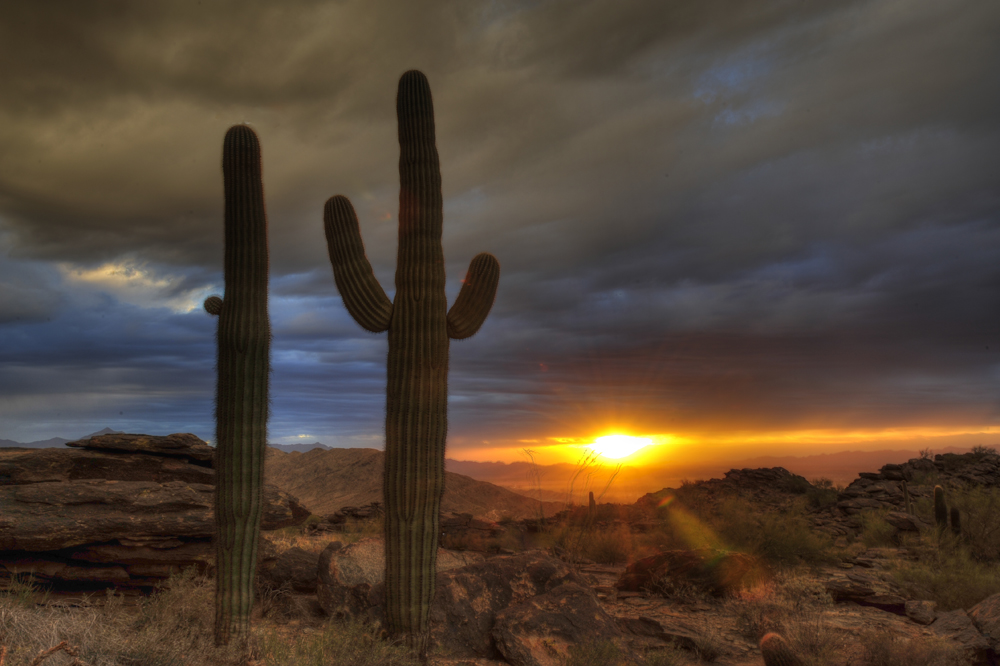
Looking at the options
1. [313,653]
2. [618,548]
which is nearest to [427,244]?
[313,653]

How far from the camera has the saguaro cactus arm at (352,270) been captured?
8.38 meters

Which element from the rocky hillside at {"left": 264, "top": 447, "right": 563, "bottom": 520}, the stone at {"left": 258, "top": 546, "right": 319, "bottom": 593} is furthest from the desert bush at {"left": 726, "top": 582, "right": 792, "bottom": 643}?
the rocky hillside at {"left": 264, "top": 447, "right": 563, "bottom": 520}

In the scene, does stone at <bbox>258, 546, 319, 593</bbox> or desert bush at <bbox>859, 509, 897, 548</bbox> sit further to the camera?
desert bush at <bbox>859, 509, 897, 548</bbox>

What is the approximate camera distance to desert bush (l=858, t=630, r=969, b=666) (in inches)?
290

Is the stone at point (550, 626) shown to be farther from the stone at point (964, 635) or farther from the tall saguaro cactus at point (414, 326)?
the stone at point (964, 635)

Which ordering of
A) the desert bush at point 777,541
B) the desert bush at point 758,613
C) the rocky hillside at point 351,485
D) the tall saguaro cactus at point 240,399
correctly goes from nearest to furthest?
the tall saguaro cactus at point 240,399, the desert bush at point 758,613, the desert bush at point 777,541, the rocky hillside at point 351,485

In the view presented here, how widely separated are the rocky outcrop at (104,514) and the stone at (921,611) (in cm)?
1208

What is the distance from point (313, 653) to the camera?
6.63m

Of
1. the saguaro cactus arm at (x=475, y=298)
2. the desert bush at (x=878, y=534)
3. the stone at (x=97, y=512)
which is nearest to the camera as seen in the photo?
the saguaro cactus arm at (x=475, y=298)

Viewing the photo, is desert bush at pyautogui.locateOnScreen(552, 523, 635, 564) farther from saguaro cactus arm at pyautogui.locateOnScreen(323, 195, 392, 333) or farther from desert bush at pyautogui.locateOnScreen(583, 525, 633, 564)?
saguaro cactus arm at pyautogui.locateOnScreen(323, 195, 392, 333)

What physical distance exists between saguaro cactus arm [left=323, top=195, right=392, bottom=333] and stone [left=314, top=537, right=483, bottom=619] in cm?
430

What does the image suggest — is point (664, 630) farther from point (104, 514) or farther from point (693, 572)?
point (104, 514)

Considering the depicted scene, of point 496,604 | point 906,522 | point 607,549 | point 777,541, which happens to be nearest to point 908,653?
point 496,604

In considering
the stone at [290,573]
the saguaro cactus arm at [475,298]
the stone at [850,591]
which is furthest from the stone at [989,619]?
the stone at [290,573]
